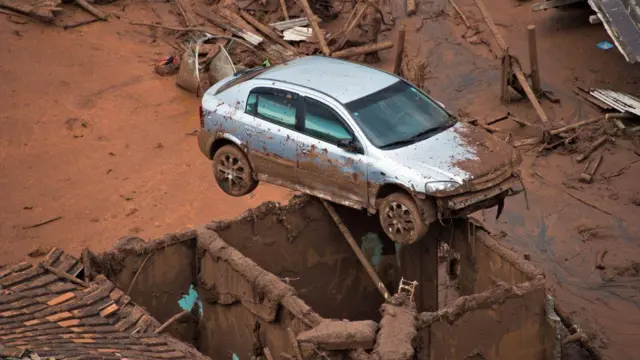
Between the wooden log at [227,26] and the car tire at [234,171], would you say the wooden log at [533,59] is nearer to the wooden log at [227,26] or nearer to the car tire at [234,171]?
the wooden log at [227,26]

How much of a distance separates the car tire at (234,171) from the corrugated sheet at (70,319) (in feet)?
11.1

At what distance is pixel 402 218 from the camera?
1482cm

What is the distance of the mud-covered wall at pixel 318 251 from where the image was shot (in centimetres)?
1548

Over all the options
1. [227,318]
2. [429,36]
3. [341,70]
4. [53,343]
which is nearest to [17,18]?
[429,36]

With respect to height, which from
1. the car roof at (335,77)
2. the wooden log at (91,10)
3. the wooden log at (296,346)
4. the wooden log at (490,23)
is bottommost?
the wooden log at (91,10)

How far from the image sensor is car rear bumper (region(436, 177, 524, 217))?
47.8ft

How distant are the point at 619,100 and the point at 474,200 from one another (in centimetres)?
935

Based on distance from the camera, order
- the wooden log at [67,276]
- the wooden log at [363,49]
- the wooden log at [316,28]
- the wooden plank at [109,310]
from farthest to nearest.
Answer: the wooden log at [363,49] → the wooden log at [316,28] → the wooden log at [67,276] → the wooden plank at [109,310]

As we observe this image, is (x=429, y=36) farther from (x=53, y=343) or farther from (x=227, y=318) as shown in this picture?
(x=53, y=343)

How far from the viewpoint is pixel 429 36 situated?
2625cm

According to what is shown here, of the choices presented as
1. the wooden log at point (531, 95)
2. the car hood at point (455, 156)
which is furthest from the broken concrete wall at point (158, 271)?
the wooden log at point (531, 95)

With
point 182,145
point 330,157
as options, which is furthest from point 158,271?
point 182,145

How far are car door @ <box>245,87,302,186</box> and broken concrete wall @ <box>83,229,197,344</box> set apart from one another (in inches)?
67.7

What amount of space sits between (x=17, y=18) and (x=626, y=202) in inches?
555
